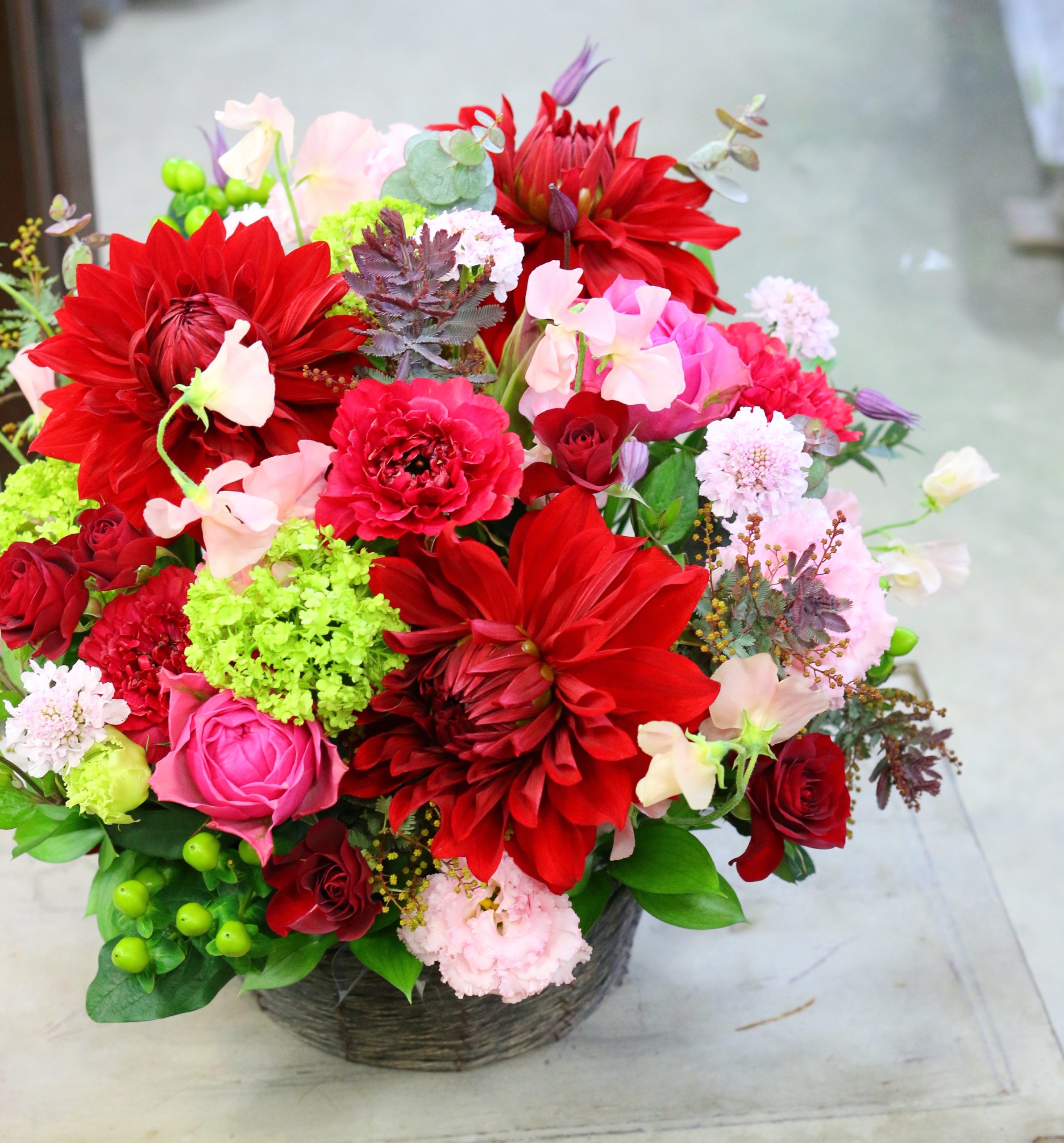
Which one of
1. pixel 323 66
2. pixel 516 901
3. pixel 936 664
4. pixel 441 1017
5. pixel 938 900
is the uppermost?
pixel 516 901

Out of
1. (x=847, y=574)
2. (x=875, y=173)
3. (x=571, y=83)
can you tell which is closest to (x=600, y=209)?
(x=571, y=83)

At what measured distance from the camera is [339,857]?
487 millimetres

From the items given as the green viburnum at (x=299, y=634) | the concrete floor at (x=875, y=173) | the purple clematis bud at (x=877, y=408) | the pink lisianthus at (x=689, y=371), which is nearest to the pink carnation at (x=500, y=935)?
the green viburnum at (x=299, y=634)

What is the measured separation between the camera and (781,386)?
557 millimetres

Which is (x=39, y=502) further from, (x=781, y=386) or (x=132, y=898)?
(x=781, y=386)

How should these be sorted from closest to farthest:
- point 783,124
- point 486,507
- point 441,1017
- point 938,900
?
point 486,507
point 441,1017
point 938,900
point 783,124

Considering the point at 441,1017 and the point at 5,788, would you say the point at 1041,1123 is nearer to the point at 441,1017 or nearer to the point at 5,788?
the point at 441,1017

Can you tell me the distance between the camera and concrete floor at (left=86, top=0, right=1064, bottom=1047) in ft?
5.34

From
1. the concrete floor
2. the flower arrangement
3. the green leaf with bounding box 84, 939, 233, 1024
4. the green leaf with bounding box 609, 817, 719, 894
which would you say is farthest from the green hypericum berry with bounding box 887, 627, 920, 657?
the concrete floor

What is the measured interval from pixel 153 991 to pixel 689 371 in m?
0.38

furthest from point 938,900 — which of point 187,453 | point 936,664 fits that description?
point 936,664

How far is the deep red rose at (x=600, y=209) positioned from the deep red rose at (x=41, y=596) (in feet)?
0.75

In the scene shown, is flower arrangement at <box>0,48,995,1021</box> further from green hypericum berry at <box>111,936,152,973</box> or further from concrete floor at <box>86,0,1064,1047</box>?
concrete floor at <box>86,0,1064,1047</box>

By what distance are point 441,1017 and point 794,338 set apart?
0.42 metres
